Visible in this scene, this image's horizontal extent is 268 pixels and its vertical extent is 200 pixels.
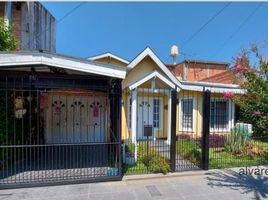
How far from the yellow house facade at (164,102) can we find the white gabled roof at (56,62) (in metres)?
4.64

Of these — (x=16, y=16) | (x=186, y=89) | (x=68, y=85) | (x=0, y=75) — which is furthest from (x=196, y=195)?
(x=16, y=16)

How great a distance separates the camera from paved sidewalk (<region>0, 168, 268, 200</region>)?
5.44 m

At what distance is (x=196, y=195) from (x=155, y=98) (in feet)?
25.6

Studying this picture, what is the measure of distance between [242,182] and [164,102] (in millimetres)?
6959

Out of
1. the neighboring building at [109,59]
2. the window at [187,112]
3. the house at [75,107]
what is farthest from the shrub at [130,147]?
the neighboring building at [109,59]

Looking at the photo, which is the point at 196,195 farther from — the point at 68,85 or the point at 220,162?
the point at 68,85

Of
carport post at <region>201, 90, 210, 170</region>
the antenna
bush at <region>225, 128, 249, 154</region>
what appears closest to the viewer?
carport post at <region>201, 90, 210, 170</region>

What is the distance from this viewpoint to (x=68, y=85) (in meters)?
6.30

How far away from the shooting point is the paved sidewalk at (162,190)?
5.44 m

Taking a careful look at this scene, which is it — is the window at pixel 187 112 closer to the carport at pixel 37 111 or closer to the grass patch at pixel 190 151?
the grass patch at pixel 190 151

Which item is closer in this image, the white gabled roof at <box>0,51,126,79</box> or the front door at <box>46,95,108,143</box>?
the white gabled roof at <box>0,51,126,79</box>

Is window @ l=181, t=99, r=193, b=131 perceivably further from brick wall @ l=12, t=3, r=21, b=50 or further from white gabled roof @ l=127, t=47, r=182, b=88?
brick wall @ l=12, t=3, r=21, b=50

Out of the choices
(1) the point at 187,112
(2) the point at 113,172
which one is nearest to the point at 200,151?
(2) the point at 113,172

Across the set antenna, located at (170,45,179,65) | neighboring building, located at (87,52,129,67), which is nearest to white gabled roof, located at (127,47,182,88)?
neighboring building, located at (87,52,129,67)
